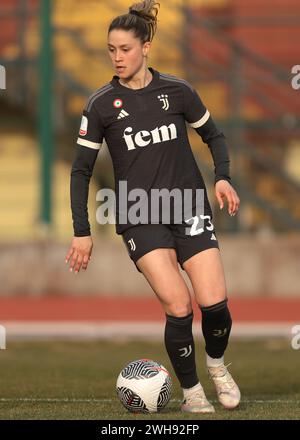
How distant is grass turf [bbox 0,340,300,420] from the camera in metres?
7.77

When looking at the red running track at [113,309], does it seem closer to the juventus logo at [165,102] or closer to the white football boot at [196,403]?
the white football boot at [196,403]

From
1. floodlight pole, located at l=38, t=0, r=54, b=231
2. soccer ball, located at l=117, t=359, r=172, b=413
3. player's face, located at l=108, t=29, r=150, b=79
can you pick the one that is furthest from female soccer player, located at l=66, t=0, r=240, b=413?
floodlight pole, located at l=38, t=0, r=54, b=231

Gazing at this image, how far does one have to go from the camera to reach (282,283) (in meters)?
19.2

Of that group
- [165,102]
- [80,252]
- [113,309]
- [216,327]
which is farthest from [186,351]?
[113,309]

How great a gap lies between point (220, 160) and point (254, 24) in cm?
1485

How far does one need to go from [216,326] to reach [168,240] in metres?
0.59

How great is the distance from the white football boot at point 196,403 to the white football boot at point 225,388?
122 millimetres

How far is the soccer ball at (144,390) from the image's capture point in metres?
7.72

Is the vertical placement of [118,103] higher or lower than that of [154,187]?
higher

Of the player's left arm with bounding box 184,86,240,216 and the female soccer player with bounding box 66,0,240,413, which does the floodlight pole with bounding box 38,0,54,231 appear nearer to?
the player's left arm with bounding box 184,86,240,216

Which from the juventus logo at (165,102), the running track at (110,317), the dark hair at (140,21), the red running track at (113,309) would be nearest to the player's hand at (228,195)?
the juventus logo at (165,102)

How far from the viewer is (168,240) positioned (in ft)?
25.2

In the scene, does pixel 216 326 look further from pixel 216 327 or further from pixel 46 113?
pixel 46 113
